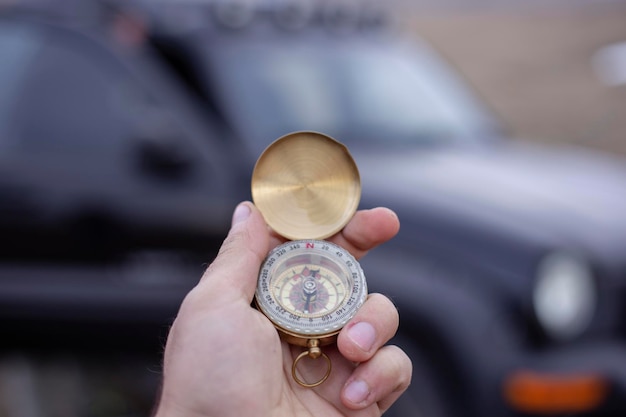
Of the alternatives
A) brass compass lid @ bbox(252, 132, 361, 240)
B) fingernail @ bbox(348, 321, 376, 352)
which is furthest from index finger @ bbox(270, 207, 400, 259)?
fingernail @ bbox(348, 321, 376, 352)

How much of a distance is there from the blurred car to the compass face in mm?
1450

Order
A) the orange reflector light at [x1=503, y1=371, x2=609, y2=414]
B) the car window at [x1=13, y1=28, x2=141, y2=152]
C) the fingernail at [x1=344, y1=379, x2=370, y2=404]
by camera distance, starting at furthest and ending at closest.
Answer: the car window at [x1=13, y1=28, x2=141, y2=152], the orange reflector light at [x1=503, y1=371, x2=609, y2=414], the fingernail at [x1=344, y1=379, x2=370, y2=404]

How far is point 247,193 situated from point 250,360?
76.9 inches

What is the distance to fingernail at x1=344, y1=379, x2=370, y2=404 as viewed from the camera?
1.58m

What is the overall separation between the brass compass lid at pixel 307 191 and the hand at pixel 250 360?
5.1 inches

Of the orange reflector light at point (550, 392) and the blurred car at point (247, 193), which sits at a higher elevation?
the blurred car at point (247, 193)

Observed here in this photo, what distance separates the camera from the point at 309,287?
68.6 inches

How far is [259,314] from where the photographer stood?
5.47ft

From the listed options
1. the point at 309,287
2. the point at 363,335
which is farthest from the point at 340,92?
the point at 363,335

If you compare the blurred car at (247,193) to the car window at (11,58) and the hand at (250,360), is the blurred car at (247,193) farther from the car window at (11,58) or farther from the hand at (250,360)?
the hand at (250,360)

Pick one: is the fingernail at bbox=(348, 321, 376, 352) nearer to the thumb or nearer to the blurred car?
the thumb

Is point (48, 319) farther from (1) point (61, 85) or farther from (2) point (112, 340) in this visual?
(1) point (61, 85)

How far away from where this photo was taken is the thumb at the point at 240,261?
1.65 metres

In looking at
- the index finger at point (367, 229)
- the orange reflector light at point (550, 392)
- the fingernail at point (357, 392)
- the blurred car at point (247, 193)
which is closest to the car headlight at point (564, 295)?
the blurred car at point (247, 193)
